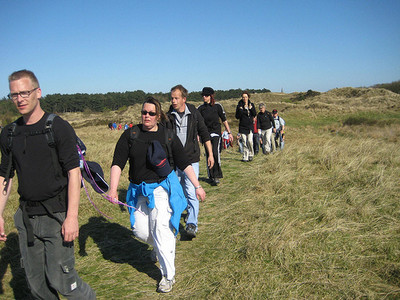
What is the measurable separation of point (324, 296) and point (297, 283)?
279 millimetres

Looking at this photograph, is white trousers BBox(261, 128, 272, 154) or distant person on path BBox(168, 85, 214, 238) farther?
white trousers BBox(261, 128, 272, 154)

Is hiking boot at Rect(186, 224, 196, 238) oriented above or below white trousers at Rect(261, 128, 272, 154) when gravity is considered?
below

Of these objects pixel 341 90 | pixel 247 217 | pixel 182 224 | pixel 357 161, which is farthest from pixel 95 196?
pixel 341 90

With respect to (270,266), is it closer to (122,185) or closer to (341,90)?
(122,185)

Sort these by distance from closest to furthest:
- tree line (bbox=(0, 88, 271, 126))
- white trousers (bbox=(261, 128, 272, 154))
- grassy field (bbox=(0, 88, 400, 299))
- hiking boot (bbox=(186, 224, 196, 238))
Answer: grassy field (bbox=(0, 88, 400, 299)) < hiking boot (bbox=(186, 224, 196, 238)) < white trousers (bbox=(261, 128, 272, 154)) < tree line (bbox=(0, 88, 271, 126))

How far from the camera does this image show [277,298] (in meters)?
3.08

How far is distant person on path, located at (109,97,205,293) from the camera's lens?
10.9 ft

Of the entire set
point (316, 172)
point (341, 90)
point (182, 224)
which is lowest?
point (182, 224)

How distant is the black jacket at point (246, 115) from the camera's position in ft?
31.8

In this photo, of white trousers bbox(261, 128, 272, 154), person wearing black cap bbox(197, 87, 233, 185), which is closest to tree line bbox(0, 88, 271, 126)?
white trousers bbox(261, 128, 272, 154)

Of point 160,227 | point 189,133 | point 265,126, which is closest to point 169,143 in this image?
point 160,227

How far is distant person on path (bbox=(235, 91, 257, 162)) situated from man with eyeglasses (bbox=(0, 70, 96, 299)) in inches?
289

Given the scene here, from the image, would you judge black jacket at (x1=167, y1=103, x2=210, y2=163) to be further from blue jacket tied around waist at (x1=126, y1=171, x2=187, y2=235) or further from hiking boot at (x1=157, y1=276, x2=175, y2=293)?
hiking boot at (x1=157, y1=276, x2=175, y2=293)

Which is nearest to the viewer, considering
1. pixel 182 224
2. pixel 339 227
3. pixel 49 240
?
pixel 49 240
